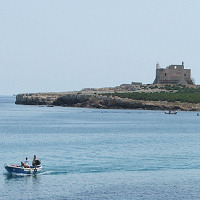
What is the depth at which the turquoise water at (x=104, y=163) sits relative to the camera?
51.1 meters

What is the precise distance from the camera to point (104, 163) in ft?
216

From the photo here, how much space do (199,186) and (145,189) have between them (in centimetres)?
546

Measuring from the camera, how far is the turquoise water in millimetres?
51094

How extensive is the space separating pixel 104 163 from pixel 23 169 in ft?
35.9

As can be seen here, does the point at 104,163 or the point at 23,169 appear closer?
the point at 23,169

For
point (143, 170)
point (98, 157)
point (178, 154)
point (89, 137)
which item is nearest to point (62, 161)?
point (98, 157)

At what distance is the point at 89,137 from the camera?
98125 mm

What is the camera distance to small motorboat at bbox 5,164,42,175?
191 ft

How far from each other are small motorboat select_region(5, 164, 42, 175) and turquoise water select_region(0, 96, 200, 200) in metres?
0.64

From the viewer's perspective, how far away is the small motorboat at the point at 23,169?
5825 cm

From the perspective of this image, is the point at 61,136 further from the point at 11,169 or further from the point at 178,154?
the point at 11,169

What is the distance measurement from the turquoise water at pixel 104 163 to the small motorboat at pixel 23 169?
25.2 inches

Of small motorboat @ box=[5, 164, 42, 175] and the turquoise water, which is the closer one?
the turquoise water

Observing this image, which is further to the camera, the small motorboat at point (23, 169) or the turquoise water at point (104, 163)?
the small motorboat at point (23, 169)
